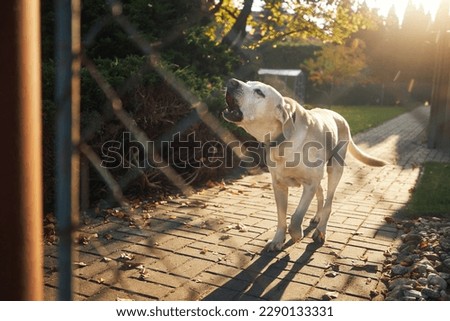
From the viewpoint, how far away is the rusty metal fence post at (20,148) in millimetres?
922

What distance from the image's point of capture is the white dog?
3467mm

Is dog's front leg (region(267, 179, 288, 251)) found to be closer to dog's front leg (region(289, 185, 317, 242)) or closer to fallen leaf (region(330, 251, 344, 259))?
dog's front leg (region(289, 185, 317, 242))

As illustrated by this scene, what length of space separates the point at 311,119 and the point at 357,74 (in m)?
30.4

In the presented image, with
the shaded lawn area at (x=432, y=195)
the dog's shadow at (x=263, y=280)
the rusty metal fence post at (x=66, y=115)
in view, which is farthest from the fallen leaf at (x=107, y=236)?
the shaded lawn area at (x=432, y=195)

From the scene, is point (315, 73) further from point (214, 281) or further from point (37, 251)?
point (37, 251)

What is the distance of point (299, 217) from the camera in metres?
3.71

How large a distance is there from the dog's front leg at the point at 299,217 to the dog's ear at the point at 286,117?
0.56m

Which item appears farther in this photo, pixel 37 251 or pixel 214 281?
pixel 214 281

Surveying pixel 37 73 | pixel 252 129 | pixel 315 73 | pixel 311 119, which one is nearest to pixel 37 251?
pixel 37 73

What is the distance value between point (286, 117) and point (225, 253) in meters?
1.36

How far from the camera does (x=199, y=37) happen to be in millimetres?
8680

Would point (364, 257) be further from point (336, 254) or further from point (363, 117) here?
point (363, 117)

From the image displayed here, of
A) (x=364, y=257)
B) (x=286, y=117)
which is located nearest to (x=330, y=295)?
(x=364, y=257)

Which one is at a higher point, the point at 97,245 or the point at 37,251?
the point at 37,251
